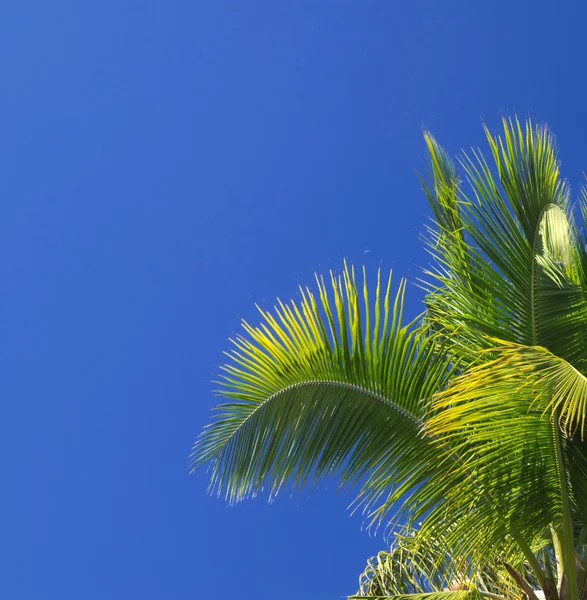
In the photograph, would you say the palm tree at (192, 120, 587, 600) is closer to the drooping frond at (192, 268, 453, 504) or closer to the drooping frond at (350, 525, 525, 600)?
the drooping frond at (192, 268, 453, 504)

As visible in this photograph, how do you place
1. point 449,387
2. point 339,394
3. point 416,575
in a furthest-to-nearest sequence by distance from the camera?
point 416,575, point 339,394, point 449,387

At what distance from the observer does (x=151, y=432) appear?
112ft

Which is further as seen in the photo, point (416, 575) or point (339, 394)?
point (416, 575)

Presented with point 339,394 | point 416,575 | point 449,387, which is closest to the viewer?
point 449,387

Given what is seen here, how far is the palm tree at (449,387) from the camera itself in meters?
4.68

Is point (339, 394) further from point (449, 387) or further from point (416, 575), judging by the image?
point (416, 575)

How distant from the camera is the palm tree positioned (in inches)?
184

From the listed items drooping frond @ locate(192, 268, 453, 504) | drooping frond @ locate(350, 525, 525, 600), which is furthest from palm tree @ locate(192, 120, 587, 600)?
drooping frond @ locate(350, 525, 525, 600)

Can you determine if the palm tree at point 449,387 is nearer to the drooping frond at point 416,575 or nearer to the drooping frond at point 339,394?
the drooping frond at point 339,394

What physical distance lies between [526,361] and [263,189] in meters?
23.6

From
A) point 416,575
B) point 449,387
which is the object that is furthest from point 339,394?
point 416,575

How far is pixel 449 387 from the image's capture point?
4754mm

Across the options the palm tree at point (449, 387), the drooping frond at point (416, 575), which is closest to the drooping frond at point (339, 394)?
the palm tree at point (449, 387)

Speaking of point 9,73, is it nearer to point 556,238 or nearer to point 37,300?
point 37,300
